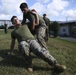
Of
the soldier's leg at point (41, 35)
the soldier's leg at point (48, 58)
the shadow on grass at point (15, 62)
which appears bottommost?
the shadow on grass at point (15, 62)

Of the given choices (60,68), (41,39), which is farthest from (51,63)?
(41,39)

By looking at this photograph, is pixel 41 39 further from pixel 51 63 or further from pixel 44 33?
pixel 51 63

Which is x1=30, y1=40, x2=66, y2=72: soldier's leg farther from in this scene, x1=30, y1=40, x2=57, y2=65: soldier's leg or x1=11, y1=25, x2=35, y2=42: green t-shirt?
x1=11, y1=25, x2=35, y2=42: green t-shirt

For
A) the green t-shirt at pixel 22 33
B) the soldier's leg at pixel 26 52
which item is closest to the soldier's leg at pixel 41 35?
the green t-shirt at pixel 22 33

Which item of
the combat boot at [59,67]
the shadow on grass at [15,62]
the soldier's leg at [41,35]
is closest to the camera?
the combat boot at [59,67]

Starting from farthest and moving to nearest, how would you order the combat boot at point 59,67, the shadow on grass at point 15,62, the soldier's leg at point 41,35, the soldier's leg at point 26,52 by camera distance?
the soldier's leg at point 41,35, the shadow on grass at point 15,62, the soldier's leg at point 26,52, the combat boot at point 59,67

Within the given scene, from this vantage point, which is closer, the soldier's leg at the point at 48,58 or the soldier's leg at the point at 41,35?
the soldier's leg at the point at 48,58

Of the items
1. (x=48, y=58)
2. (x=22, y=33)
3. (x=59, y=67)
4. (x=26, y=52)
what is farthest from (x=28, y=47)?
(x=59, y=67)

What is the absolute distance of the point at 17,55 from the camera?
8078 mm

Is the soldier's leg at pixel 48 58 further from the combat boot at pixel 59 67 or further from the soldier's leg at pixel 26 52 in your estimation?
the soldier's leg at pixel 26 52

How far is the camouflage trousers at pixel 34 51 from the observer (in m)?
6.38

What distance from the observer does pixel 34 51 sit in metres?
6.58

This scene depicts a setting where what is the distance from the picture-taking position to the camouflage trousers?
6.38 m

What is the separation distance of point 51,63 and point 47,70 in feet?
1.00
